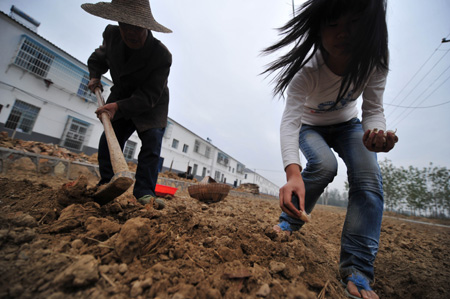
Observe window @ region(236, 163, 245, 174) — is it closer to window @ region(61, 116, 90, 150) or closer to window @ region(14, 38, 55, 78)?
window @ region(61, 116, 90, 150)

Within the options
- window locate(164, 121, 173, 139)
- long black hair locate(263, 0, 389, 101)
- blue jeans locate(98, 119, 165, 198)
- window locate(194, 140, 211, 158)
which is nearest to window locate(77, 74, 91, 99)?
window locate(164, 121, 173, 139)

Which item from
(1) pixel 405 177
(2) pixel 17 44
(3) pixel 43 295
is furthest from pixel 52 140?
(1) pixel 405 177

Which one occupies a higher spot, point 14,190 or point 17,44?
point 17,44

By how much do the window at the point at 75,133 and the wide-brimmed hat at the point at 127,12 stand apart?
1276cm

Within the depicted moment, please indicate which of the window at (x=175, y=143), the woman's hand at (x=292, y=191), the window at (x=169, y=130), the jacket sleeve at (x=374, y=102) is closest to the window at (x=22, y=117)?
the window at (x=169, y=130)

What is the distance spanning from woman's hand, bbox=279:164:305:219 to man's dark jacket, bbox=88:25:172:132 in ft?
4.88

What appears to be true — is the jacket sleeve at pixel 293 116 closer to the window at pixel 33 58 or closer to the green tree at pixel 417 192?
the window at pixel 33 58

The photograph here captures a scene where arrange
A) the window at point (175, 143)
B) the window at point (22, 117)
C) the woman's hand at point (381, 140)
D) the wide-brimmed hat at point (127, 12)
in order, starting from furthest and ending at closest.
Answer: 1. the window at point (175, 143)
2. the window at point (22, 117)
3. the wide-brimmed hat at point (127, 12)
4. the woman's hand at point (381, 140)

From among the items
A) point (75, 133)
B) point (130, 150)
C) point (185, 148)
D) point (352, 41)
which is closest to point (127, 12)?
point (352, 41)

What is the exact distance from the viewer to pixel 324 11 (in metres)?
1.25

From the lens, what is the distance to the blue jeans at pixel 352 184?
1212 mm

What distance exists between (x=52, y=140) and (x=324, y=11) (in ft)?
46.8

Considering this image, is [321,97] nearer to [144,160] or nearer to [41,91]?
[144,160]

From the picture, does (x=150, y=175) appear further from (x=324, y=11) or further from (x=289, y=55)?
(x=324, y=11)
